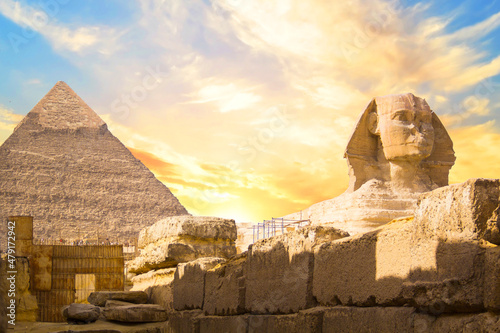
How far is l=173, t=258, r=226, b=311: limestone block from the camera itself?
404 cm

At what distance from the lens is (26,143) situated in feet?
402

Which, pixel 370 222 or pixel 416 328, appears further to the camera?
pixel 370 222

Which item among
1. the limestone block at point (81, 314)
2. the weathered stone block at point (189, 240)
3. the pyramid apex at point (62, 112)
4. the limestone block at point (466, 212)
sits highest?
the pyramid apex at point (62, 112)

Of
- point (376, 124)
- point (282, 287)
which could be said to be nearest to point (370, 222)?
point (376, 124)

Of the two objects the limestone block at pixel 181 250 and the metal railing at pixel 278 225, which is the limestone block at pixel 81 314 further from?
the metal railing at pixel 278 225

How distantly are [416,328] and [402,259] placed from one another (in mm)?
264

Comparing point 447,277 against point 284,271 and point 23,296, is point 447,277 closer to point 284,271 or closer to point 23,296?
point 284,271

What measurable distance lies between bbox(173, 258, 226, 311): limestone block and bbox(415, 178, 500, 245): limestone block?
2097mm

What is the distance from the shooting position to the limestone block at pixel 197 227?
15.9 ft

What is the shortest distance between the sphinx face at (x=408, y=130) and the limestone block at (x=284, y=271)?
4228mm

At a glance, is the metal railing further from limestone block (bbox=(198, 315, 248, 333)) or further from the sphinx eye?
limestone block (bbox=(198, 315, 248, 333))

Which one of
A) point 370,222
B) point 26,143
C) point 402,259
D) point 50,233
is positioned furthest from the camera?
point 26,143

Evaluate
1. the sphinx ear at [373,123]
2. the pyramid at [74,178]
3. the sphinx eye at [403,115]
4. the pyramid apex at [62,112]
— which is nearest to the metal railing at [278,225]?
Result: the sphinx ear at [373,123]

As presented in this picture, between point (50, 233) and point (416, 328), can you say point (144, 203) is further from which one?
point (416, 328)
